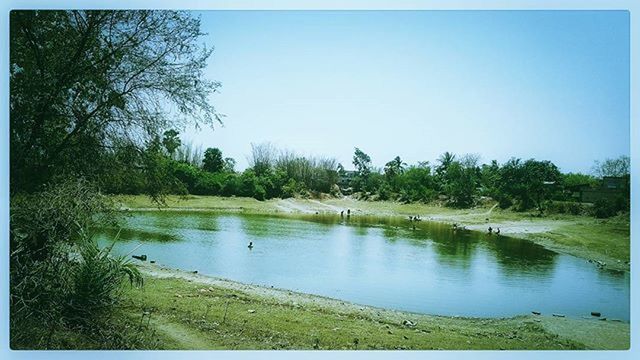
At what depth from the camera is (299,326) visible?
5.08 meters

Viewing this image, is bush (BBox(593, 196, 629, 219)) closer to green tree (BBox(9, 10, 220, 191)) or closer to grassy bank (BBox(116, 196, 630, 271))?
grassy bank (BBox(116, 196, 630, 271))

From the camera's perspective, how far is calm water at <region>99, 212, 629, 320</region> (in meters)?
6.87

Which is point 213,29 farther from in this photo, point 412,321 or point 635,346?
point 635,346

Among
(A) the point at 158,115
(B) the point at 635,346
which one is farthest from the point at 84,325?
(B) the point at 635,346

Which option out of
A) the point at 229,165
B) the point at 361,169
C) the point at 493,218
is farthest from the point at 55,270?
the point at 493,218

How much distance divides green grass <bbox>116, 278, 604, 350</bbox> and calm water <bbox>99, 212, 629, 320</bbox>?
796 mm

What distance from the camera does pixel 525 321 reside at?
6.08 m

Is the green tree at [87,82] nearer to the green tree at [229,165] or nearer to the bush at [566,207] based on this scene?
the green tree at [229,165]

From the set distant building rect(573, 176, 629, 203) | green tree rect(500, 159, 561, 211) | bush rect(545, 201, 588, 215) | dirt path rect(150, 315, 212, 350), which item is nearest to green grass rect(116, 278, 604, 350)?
dirt path rect(150, 315, 212, 350)

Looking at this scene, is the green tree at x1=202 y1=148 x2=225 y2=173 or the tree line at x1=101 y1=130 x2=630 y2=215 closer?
the tree line at x1=101 y1=130 x2=630 y2=215

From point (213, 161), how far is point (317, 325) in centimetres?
272

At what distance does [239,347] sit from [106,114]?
292cm

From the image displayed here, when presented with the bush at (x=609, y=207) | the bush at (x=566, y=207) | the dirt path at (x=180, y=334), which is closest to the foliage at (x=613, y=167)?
the bush at (x=609, y=207)
